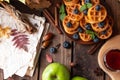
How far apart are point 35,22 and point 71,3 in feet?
0.45

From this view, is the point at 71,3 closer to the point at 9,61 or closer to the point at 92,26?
the point at 92,26

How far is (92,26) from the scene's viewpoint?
151 centimetres

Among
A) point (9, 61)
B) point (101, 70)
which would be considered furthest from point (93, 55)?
point (9, 61)

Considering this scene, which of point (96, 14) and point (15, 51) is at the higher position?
point (96, 14)

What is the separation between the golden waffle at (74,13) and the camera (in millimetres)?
1515

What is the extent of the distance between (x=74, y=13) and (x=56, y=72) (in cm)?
18

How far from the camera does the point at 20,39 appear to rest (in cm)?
159

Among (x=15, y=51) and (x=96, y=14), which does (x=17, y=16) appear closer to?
(x=15, y=51)

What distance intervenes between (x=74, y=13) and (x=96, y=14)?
7 cm

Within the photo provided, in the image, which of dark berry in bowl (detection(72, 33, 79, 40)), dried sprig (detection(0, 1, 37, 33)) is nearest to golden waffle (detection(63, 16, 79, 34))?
dark berry in bowl (detection(72, 33, 79, 40))

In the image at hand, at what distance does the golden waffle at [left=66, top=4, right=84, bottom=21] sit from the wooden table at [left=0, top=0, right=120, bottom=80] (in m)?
0.06

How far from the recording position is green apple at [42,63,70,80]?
1498 mm

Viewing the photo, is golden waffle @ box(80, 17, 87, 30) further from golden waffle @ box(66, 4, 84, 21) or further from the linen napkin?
the linen napkin

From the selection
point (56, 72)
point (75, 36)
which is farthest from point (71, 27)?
point (56, 72)
